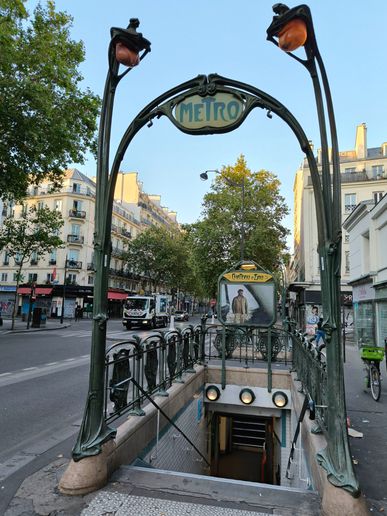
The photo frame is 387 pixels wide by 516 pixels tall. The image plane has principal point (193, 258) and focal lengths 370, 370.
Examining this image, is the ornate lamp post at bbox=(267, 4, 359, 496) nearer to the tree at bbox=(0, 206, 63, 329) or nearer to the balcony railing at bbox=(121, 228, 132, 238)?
the tree at bbox=(0, 206, 63, 329)

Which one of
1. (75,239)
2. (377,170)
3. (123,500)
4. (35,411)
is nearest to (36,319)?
(75,239)

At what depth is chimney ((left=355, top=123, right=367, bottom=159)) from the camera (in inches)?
1586

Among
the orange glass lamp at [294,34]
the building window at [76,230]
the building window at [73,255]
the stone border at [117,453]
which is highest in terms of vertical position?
the building window at [76,230]

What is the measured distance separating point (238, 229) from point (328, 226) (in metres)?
29.5

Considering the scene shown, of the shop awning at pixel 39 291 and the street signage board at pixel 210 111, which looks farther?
the shop awning at pixel 39 291

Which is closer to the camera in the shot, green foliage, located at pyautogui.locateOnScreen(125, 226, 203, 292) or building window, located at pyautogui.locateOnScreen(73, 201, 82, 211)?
building window, located at pyautogui.locateOnScreen(73, 201, 82, 211)

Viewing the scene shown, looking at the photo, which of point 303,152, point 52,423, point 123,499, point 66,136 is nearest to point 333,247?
point 303,152

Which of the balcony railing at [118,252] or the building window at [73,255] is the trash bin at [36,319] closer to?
the building window at [73,255]

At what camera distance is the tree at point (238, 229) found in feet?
105

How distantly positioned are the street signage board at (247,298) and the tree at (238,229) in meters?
20.3

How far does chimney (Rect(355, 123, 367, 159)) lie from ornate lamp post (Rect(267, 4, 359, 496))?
4118 centimetres

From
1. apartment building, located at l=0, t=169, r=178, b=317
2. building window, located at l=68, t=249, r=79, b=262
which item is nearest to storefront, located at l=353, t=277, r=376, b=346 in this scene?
apartment building, located at l=0, t=169, r=178, b=317

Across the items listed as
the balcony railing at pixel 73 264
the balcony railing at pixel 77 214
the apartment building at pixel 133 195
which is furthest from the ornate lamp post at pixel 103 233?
the apartment building at pixel 133 195

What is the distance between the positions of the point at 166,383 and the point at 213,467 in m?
7.49
